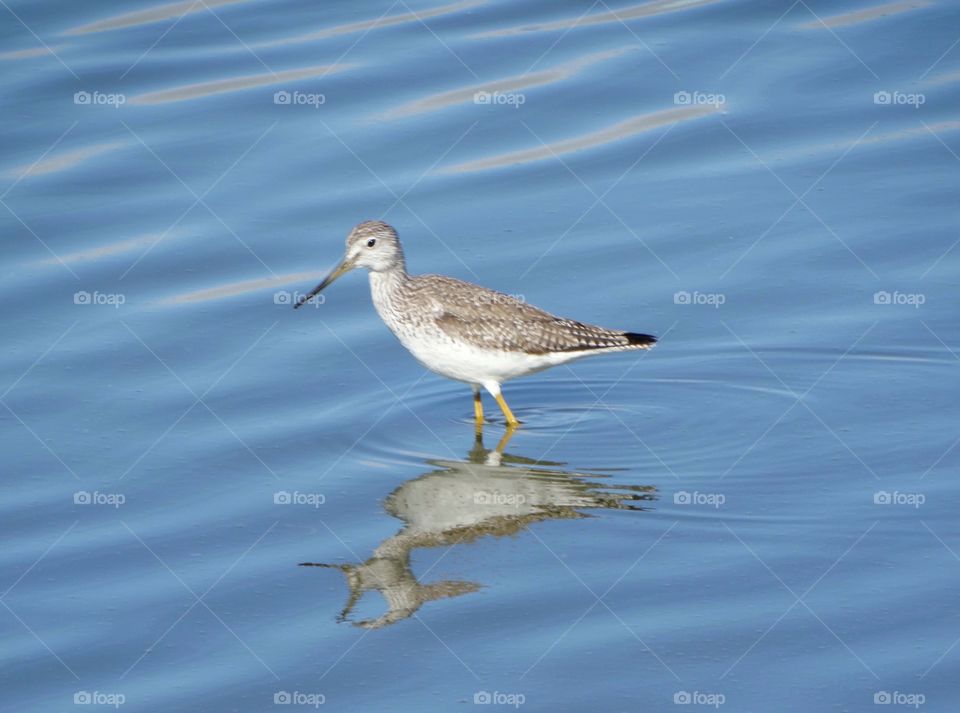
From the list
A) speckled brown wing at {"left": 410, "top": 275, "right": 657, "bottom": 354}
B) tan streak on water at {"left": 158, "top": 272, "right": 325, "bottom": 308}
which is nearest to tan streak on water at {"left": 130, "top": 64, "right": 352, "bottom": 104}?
tan streak on water at {"left": 158, "top": 272, "right": 325, "bottom": 308}

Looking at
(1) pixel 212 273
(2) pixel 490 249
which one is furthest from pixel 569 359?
(1) pixel 212 273

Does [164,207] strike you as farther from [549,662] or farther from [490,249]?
[549,662]

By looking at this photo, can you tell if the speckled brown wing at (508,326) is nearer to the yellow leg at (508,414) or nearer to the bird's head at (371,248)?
the bird's head at (371,248)

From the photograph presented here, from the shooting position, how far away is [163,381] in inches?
468

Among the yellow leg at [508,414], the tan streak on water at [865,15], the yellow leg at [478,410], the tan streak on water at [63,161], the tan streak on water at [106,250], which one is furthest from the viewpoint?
the tan streak on water at [865,15]

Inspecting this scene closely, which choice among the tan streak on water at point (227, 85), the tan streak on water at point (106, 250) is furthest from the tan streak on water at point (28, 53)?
the tan streak on water at point (106, 250)

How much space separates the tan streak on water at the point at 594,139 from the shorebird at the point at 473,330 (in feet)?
12.5

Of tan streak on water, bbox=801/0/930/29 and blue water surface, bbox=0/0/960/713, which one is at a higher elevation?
tan streak on water, bbox=801/0/930/29

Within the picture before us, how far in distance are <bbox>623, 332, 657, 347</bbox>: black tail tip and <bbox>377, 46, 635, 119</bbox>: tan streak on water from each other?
5953mm

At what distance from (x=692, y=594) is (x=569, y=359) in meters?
3.37

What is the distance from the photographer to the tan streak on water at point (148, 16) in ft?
62.1

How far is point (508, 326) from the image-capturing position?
1155 cm

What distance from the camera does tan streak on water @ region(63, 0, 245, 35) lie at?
18.9 meters

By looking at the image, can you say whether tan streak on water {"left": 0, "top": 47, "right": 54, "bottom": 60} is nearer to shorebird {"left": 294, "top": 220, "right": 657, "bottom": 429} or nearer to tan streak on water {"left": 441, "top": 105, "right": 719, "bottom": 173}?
tan streak on water {"left": 441, "top": 105, "right": 719, "bottom": 173}
